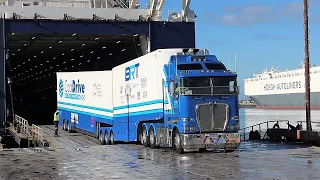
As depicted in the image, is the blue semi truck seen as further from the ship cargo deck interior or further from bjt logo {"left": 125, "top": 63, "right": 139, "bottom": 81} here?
the ship cargo deck interior

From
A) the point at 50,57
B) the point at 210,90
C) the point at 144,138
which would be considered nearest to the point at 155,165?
the point at 210,90

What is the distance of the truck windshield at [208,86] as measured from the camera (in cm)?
1844

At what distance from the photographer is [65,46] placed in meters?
45.9

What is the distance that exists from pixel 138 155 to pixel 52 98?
50.4 m

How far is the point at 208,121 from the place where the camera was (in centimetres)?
1864

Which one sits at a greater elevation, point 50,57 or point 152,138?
point 50,57

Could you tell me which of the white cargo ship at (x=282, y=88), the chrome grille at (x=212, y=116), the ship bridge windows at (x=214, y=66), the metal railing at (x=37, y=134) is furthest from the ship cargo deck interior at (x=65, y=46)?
the white cargo ship at (x=282, y=88)

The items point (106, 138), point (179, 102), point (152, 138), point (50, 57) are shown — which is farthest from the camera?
point (50, 57)

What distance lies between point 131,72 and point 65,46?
2385 cm

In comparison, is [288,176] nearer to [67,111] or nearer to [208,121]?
[208,121]

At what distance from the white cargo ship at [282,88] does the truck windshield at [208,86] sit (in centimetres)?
10005

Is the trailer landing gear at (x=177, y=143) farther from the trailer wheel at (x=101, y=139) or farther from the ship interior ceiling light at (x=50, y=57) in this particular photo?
the ship interior ceiling light at (x=50, y=57)

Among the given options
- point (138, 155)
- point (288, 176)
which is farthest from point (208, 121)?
point (288, 176)

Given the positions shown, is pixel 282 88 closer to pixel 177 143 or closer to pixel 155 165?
pixel 177 143
